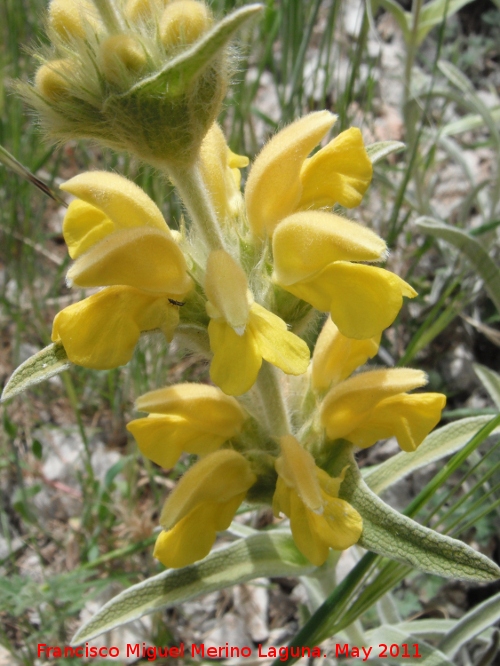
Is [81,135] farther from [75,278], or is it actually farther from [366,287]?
[366,287]

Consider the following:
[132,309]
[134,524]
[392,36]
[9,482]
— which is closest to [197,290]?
[132,309]

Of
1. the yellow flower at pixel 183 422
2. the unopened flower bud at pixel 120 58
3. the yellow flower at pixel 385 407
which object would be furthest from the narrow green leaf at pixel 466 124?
the unopened flower bud at pixel 120 58

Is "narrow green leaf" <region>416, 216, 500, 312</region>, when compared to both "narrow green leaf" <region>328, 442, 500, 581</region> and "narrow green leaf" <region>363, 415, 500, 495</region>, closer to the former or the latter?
"narrow green leaf" <region>363, 415, 500, 495</region>

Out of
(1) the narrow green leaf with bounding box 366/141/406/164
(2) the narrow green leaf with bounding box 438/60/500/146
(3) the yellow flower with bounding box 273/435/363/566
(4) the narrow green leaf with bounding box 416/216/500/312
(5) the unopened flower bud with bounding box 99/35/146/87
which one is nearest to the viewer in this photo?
(5) the unopened flower bud with bounding box 99/35/146/87

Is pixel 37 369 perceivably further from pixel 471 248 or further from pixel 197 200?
pixel 471 248

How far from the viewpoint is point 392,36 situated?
3615mm

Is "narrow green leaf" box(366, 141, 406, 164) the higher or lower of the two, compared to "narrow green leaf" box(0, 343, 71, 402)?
higher

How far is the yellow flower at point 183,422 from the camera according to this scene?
1.23m

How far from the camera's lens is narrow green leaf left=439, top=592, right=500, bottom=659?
1.48 m

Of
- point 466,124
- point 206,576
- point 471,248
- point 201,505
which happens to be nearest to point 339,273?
point 201,505

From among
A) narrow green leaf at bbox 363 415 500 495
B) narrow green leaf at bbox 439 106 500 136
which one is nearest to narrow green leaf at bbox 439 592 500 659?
narrow green leaf at bbox 363 415 500 495

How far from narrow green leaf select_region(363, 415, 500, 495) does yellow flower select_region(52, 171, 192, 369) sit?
71cm

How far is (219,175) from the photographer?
1.28m

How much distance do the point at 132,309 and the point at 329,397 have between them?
48cm
